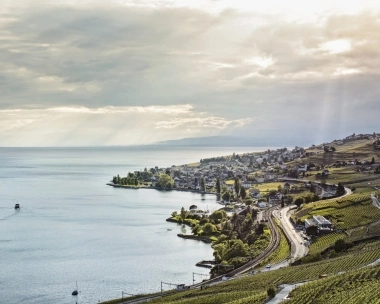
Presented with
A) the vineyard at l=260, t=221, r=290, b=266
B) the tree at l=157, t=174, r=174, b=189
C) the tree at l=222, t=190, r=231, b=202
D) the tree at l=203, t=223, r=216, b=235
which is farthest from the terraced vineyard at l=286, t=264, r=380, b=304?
the tree at l=157, t=174, r=174, b=189

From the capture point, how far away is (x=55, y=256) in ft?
190

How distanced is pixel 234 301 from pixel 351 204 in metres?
42.0

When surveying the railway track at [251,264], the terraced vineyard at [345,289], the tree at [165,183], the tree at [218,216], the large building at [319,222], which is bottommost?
the railway track at [251,264]

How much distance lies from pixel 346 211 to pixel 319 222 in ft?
23.7

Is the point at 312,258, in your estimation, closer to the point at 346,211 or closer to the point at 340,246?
the point at 340,246

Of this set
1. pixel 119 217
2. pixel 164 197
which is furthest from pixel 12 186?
pixel 119 217

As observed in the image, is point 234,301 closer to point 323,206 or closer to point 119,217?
point 323,206

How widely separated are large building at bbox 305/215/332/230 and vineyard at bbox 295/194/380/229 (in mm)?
1236

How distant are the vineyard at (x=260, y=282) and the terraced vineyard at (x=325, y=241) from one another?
932 centimetres

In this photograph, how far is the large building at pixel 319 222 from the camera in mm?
56562

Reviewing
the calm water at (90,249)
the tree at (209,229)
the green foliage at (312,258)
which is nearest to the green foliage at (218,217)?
the calm water at (90,249)

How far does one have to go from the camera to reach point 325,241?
170 feet

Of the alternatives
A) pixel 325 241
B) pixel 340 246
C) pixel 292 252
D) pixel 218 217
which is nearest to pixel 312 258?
pixel 340 246

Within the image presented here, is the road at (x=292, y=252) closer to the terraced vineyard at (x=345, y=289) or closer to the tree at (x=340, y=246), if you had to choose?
the terraced vineyard at (x=345, y=289)
